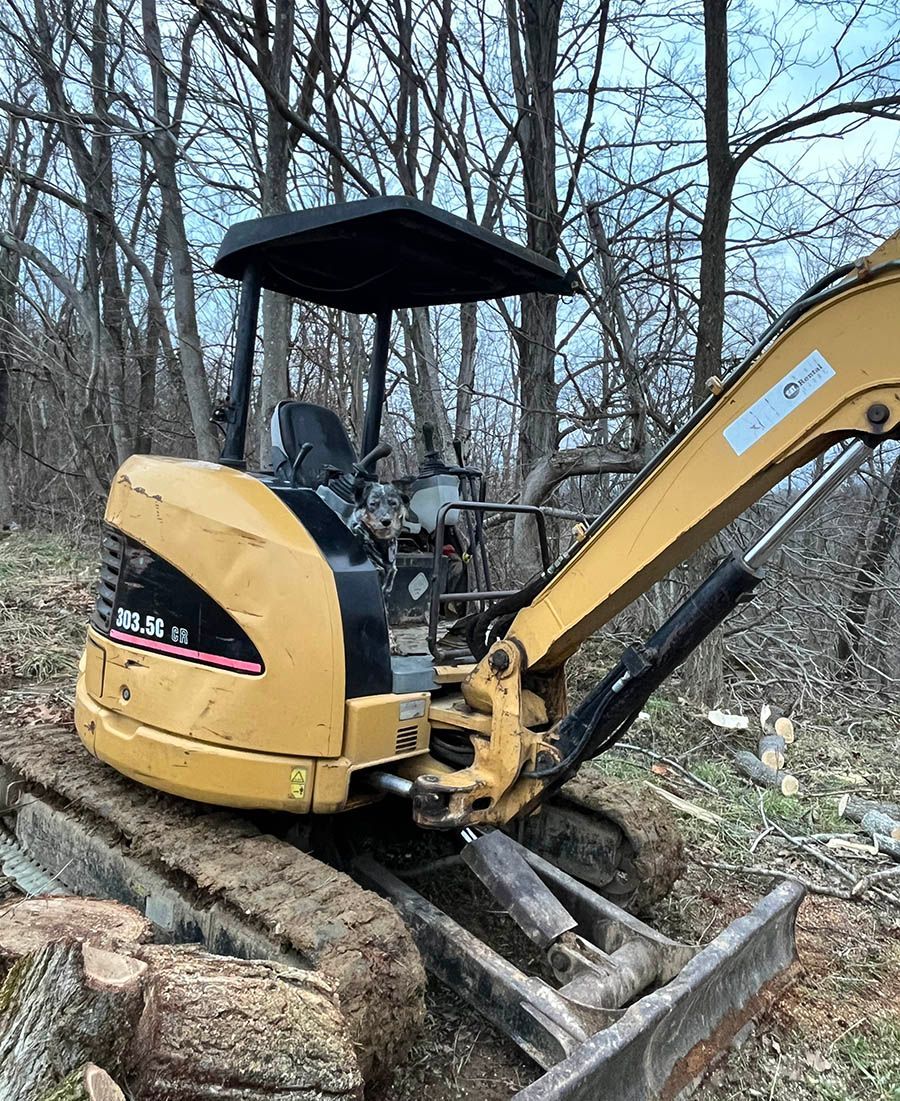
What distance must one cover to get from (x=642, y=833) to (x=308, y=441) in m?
2.14

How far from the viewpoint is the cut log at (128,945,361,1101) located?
1.96 meters

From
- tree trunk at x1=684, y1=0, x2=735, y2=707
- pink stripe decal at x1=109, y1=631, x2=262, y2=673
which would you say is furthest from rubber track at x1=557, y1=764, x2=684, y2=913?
tree trunk at x1=684, y1=0, x2=735, y2=707

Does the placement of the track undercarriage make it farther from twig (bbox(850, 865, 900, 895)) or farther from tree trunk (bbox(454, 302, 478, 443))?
tree trunk (bbox(454, 302, 478, 443))

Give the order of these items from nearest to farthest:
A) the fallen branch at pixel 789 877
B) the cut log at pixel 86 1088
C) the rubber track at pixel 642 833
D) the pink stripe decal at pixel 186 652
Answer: the cut log at pixel 86 1088, the pink stripe decal at pixel 186 652, the rubber track at pixel 642 833, the fallen branch at pixel 789 877

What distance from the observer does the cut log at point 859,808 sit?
184 inches

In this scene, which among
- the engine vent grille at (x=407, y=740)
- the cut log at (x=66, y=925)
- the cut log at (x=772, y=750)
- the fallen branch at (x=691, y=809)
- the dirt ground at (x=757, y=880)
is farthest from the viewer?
the cut log at (x=772, y=750)

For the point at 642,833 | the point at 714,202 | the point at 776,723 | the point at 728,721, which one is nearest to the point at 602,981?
the point at 642,833

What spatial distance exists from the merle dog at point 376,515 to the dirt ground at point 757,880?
1.69m

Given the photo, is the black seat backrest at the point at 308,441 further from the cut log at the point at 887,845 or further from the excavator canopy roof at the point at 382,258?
the cut log at the point at 887,845

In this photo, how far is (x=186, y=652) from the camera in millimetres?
2998

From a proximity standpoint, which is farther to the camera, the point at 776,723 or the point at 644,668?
the point at 776,723

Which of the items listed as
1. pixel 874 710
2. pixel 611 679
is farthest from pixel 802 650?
pixel 611 679

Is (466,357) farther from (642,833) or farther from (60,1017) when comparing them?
(60,1017)

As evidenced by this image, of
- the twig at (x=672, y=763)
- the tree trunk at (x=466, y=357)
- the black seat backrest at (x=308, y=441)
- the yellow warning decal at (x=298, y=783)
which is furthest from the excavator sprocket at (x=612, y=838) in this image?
the tree trunk at (x=466, y=357)
